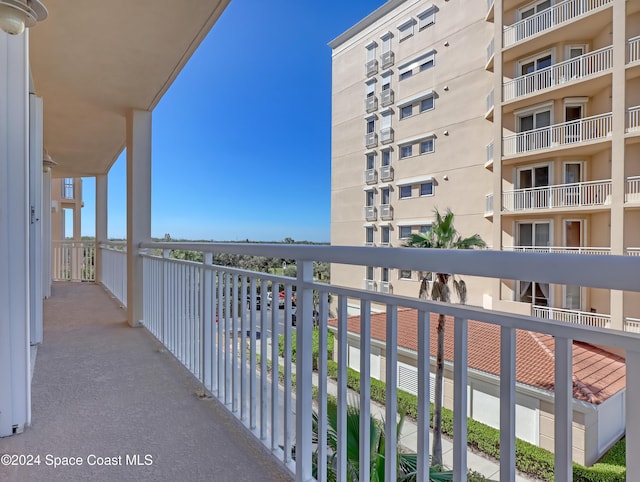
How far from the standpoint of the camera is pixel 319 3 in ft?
36.1

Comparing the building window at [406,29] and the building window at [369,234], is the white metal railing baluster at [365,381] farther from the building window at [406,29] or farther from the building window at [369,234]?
the building window at [406,29]

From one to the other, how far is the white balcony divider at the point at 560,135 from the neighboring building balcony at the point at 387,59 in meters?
3.13

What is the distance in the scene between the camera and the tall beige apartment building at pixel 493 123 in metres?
5.39

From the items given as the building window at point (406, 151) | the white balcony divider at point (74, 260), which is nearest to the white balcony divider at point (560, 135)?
the building window at point (406, 151)

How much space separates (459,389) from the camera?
0.65 meters

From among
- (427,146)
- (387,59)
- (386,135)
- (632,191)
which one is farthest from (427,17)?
(632,191)

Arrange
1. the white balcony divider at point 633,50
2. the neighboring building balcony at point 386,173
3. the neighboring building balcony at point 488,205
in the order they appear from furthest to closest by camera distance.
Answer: the neighboring building balcony at point 386,173 < the neighboring building balcony at point 488,205 < the white balcony divider at point 633,50

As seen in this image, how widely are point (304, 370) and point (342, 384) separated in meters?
0.19

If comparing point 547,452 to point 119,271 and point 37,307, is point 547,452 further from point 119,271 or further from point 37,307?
point 119,271

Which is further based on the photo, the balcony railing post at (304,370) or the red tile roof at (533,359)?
the balcony railing post at (304,370)

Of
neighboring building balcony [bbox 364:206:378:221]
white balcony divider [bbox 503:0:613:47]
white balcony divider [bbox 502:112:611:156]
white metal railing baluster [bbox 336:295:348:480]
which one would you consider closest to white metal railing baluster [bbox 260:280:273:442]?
white metal railing baluster [bbox 336:295:348:480]

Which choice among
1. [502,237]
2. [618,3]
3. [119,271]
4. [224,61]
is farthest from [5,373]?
[224,61]

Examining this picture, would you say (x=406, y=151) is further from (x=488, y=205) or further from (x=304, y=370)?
(x=304, y=370)

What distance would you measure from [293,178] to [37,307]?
16.1 meters
